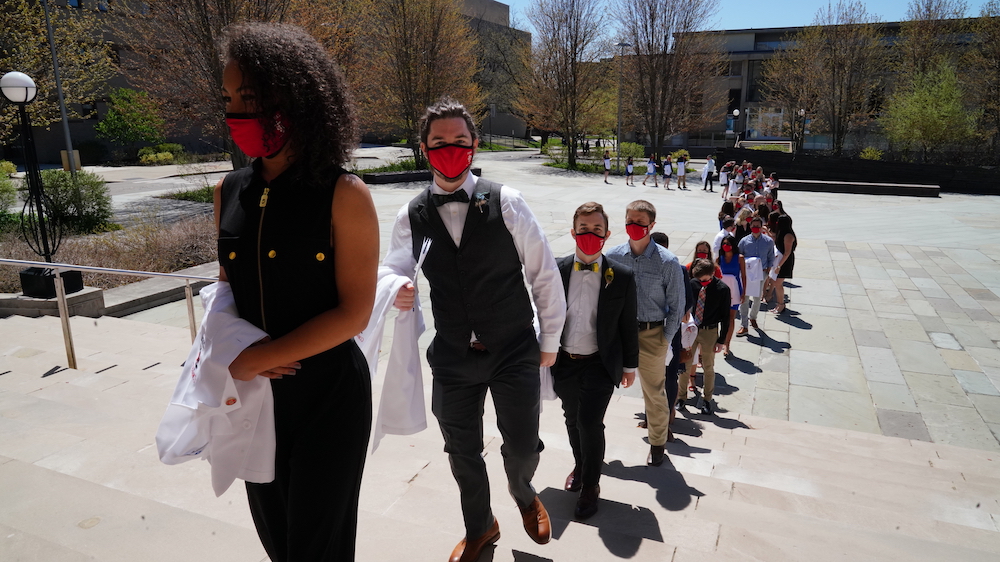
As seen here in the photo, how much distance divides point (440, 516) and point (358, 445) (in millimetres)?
1524

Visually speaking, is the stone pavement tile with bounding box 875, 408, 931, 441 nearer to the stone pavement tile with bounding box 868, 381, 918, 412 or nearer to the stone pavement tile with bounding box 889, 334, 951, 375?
the stone pavement tile with bounding box 868, 381, 918, 412

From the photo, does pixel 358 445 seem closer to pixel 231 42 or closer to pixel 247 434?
pixel 247 434

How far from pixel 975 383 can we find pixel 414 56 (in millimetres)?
27456

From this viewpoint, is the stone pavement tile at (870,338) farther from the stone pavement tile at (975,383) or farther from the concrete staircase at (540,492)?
the concrete staircase at (540,492)

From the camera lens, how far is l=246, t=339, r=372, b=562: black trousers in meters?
1.76

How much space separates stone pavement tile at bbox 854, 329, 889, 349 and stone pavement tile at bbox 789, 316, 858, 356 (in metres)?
0.09

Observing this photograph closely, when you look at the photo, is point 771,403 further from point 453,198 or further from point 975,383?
point 453,198

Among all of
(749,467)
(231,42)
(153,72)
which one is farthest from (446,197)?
(153,72)

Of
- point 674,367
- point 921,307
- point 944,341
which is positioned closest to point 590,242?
point 674,367

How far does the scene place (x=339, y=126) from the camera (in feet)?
6.00

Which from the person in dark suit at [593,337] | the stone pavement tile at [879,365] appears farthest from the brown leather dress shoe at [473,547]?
the stone pavement tile at [879,365]

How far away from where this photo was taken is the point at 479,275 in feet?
8.91

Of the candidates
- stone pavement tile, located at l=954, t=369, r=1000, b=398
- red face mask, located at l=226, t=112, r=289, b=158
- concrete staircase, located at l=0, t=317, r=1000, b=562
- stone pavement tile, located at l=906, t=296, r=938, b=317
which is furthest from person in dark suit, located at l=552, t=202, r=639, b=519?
stone pavement tile, located at l=906, t=296, r=938, b=317

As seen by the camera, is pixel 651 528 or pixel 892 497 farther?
pixel 892 497
